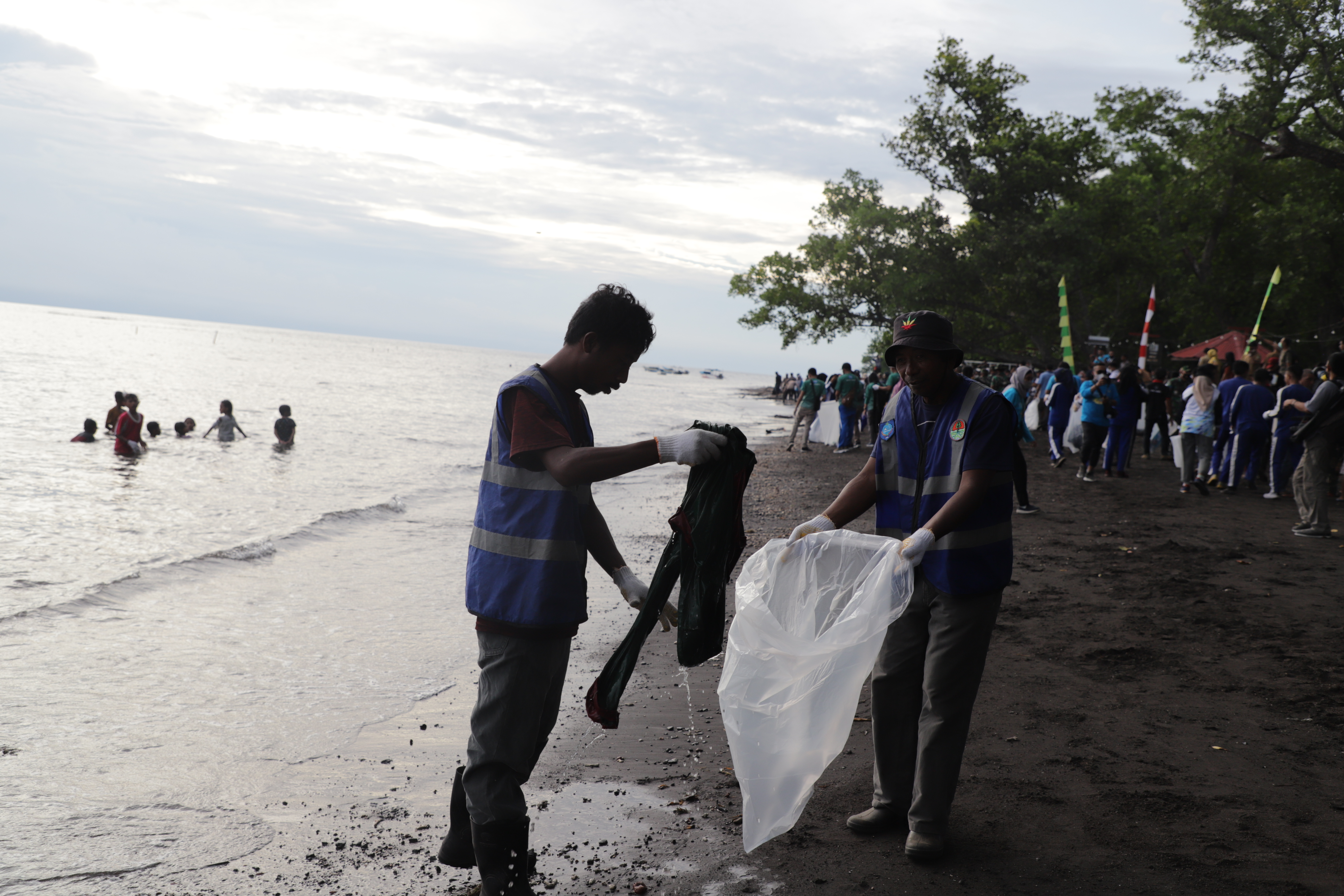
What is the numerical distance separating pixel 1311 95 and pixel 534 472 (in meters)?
26.3

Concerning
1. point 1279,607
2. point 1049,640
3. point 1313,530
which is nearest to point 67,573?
point 1049,640

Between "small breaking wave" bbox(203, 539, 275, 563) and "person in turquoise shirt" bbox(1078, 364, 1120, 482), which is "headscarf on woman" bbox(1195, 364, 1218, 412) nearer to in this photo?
"person in turquoise shirt" bbox(1078, 364, 1120, 482)

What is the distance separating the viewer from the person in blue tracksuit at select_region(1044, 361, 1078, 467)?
1608cm

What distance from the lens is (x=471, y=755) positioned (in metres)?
2.64

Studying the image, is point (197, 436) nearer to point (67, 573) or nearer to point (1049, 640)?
point (67, 573)

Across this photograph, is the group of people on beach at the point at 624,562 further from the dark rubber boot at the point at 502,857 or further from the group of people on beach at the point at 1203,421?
the group of people on beach at the point at 1203,421

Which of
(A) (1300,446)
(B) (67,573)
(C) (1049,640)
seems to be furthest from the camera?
(A) (1300,446)

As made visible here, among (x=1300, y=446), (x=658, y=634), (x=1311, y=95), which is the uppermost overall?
(x=1311, y=95)

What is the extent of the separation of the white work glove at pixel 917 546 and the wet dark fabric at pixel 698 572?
542mm

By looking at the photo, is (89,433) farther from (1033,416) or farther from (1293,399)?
(1293,399)

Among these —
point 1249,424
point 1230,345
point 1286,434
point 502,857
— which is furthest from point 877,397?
point 502,857

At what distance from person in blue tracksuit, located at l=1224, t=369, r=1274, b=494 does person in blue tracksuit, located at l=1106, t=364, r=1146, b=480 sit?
1.40 m

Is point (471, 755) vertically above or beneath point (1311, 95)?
beneath

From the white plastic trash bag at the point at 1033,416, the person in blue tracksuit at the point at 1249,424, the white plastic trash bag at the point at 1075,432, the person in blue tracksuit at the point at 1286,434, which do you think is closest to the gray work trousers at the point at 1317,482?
the person in blue tracksuit at the point at 1286,434
